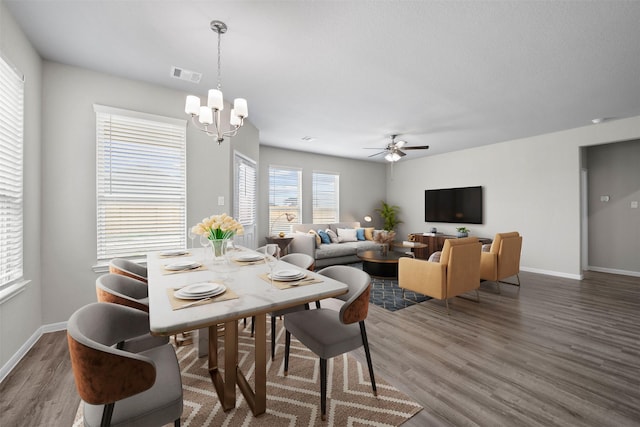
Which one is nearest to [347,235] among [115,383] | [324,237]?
[324,237]

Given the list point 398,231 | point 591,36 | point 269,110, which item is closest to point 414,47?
point 591,36

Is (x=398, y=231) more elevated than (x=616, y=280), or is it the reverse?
(x=398, y=231)

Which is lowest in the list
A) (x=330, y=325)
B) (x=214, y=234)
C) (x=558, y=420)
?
(x=558, y=420)

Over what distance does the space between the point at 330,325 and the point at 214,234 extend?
113 centimetres

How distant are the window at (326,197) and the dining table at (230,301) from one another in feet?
15.9

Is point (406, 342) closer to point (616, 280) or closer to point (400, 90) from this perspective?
point (400, 90)

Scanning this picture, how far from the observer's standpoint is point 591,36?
226cm

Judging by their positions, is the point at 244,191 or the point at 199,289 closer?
the point at 199,289

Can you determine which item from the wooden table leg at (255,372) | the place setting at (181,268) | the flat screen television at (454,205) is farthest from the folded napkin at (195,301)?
the flat screen television at (454,205)

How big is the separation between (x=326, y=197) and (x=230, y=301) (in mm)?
6039

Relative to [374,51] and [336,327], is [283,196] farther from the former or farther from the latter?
[336,327]

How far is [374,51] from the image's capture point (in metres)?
2.50

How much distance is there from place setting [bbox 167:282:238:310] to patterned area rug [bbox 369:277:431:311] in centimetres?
252

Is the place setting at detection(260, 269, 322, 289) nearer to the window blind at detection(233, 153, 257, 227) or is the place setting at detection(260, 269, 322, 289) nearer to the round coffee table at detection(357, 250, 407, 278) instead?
the window blind at detection(233, 153, 257, 227)
